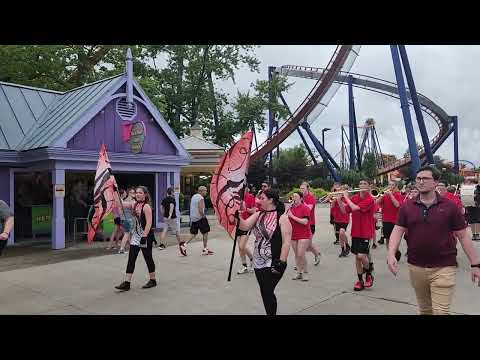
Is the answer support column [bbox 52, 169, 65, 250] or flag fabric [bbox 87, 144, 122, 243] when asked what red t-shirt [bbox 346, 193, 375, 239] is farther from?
support column [bbox 52, 169, 65, 250]

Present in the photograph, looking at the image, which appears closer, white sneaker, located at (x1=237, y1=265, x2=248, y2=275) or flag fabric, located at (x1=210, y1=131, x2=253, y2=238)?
flag fabric, located at (x1=210, y1=131, x2=253, y2=238)

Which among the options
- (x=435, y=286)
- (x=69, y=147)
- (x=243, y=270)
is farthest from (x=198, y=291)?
(x=69, y=147)

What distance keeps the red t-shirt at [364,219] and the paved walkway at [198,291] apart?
941mm

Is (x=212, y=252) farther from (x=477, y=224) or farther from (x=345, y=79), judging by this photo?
(x=345, y=79)

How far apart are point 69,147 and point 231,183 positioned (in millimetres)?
8968

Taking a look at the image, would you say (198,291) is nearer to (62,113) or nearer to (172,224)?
(172,224)

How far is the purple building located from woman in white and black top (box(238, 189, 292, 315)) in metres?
8.82

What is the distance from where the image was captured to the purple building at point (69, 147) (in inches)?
472

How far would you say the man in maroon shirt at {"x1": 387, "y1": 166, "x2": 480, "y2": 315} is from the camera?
3729 mm

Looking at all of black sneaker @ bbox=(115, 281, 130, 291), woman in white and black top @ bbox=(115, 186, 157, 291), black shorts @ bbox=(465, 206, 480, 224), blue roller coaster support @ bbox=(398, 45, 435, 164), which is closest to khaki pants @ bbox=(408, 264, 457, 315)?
woman in white and black top @ bbox=(115, 186, 157, 291)

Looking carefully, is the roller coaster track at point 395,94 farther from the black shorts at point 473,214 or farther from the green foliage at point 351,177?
the black shorts at point 473,214

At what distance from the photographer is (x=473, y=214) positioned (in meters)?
11.4
